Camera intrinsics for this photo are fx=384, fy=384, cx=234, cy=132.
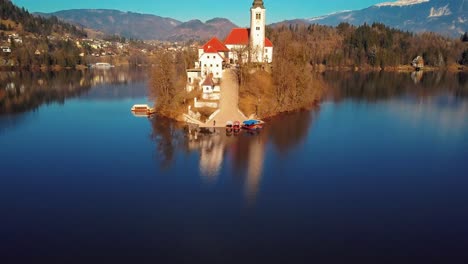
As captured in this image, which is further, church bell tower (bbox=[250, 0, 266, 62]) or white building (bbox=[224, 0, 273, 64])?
church bell tower (bbox=[250, 0, 266, 62])

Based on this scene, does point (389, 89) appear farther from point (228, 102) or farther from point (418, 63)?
point (418, 63)

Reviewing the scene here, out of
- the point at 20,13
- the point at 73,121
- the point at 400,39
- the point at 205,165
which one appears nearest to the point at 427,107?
the point at 205,165

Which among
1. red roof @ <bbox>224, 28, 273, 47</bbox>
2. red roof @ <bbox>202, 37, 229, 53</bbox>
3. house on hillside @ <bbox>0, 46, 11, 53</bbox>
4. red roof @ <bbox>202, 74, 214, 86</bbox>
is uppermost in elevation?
house on hillside @ <bbox>0, 46, 11, 53</bbox>

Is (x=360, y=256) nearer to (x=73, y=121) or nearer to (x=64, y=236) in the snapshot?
(x=64, y=236)

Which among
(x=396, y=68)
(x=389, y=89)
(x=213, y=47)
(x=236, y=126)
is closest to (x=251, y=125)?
(x=236, y=126)

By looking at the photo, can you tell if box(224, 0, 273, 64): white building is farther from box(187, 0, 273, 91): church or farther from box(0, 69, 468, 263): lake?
box(0, 69, 468, 263): lake

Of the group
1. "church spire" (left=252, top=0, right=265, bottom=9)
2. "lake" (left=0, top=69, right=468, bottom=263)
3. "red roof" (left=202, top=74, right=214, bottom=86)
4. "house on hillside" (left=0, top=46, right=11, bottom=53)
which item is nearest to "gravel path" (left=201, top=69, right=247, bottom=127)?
"red roof" (left=202, top=74, right=214, bottom=86)

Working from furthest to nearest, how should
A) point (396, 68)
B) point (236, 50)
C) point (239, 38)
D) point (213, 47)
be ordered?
point (396, 68)
point (239, 38)
point (236, 50)
point (213, 47)
